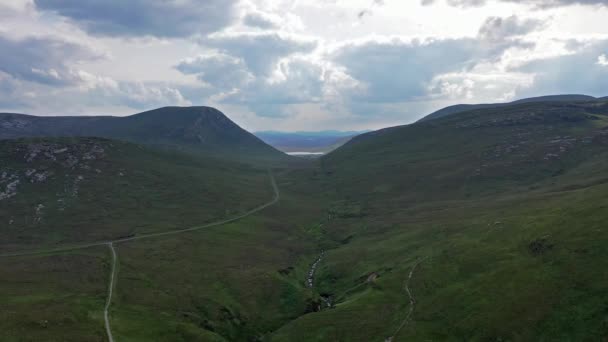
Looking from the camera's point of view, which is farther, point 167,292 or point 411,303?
point 167,292

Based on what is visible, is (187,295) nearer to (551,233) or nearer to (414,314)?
(414,314)

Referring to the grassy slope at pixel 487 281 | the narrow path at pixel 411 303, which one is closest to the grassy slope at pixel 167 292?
the grassy slope at pixel 487 281

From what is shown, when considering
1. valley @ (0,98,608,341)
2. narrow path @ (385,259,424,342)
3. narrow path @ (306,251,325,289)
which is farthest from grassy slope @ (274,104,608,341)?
narrow path @ (306,251,325,289)

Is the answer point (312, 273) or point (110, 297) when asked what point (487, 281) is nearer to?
point (312, 273)

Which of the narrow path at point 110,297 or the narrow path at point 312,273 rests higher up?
the narrow path at point 110,297

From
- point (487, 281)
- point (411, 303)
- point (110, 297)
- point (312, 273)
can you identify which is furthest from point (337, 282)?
point (110, 297)

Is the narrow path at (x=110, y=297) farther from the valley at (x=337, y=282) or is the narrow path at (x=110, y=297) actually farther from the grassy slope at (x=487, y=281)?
the grassy slope at (x=487, y=281)

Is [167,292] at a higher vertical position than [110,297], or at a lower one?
lower

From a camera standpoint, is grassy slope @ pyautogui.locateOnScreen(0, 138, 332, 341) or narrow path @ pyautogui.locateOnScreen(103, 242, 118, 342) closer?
narrow path @ pyautogui.locateOnScreen(103, 242, 118, 342)

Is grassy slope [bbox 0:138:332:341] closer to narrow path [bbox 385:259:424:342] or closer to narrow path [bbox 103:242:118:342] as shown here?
narrow path [bbox 103:242:118:342]

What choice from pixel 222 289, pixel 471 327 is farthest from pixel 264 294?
pixel 471 327

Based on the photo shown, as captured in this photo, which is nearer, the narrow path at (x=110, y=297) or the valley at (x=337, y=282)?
the valley at (x=337, y=282)
